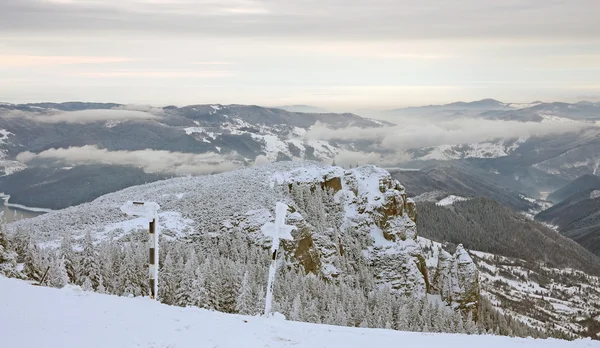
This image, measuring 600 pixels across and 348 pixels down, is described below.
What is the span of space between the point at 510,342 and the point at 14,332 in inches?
1009

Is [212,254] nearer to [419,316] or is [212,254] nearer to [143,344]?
[419,316]

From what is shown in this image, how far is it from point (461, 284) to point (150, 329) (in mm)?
124343

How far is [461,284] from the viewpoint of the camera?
133000mm

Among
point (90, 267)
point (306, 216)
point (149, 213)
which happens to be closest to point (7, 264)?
point (90, 267)

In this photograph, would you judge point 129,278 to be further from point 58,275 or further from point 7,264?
point 7,264

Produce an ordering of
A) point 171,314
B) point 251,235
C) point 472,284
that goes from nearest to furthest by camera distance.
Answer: point 171,314 → point 251,235 → point 472,284

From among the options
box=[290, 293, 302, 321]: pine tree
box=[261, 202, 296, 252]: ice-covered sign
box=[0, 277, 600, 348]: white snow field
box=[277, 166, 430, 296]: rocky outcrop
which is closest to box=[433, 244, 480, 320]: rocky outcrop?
box=[277, 166, 430, 296]: rocky outcrop

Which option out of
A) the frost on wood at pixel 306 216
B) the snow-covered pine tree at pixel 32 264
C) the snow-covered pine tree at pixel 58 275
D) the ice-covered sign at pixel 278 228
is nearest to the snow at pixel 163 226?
the frost on wood at pixel 306 216

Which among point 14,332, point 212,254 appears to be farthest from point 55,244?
point 14,332

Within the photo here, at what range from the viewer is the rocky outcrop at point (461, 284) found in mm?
131625

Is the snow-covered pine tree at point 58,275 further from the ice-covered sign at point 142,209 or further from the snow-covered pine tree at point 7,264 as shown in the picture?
A: the ice-covered sign at point 142,209

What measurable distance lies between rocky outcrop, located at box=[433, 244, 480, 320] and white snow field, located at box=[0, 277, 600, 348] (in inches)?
4279

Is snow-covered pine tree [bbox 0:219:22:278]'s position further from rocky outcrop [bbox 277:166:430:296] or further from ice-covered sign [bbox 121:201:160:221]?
rocky outcrop [bbox 277:166:430:296]

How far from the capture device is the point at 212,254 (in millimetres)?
97125
